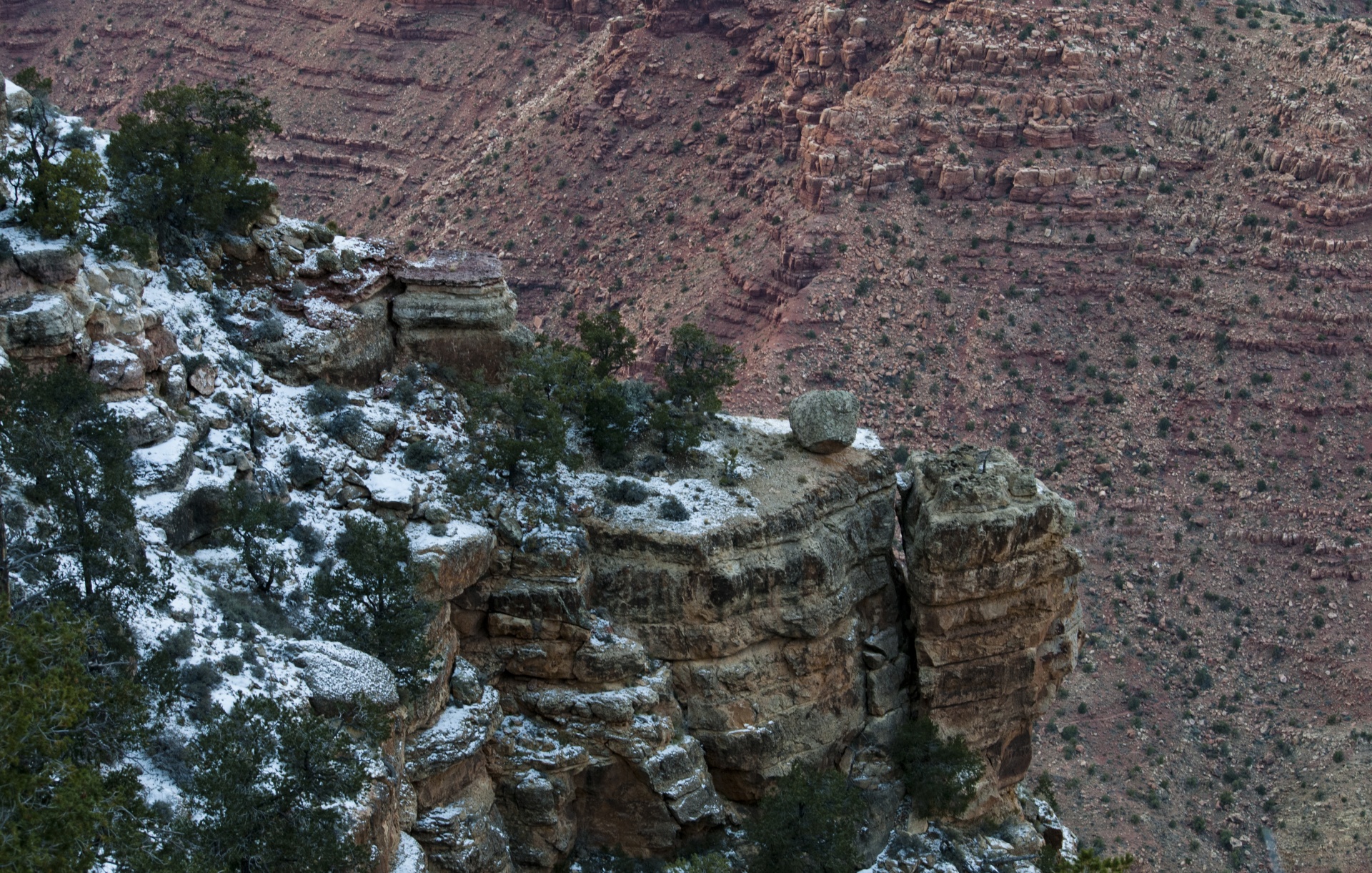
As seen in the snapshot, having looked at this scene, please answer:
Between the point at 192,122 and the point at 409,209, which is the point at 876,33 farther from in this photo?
the point at 192,122

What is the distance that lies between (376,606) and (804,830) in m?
13.8

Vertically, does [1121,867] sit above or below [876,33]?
below

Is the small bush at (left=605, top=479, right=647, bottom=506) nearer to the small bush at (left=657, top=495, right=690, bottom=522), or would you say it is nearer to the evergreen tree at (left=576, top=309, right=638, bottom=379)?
the small bush at (left=657, top=495, right=690, bottom=522)

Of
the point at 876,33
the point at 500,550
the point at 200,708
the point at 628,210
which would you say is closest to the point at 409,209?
the point at 628,210

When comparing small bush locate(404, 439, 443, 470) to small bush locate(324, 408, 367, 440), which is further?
small bush locate(404, 439, 443, 470)

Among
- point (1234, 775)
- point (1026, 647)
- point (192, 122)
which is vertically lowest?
point (1234, 775)

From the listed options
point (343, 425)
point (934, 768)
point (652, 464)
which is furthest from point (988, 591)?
point (343, 425)

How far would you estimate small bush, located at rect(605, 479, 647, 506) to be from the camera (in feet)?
136

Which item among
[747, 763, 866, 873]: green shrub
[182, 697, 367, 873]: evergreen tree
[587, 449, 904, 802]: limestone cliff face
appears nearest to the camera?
[182, 697, 367, 873]: evergreen tree

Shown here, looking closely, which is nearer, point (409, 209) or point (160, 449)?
point (160, 449)

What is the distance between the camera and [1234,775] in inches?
2216

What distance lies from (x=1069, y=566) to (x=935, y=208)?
3306 cm

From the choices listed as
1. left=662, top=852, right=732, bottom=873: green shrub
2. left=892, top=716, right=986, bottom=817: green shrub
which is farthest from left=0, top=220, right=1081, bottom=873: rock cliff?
left=662, top=852, right=732, bottom=873: green shrub

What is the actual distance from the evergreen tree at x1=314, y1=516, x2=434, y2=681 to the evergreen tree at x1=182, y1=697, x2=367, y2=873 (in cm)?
572
